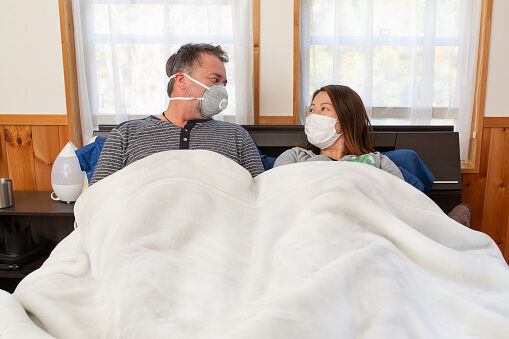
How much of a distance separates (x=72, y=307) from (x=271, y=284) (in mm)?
419

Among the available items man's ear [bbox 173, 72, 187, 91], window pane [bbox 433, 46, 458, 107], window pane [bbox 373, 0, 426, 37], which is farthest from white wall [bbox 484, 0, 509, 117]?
man's ear [bbox 173, 72, 187, 91]

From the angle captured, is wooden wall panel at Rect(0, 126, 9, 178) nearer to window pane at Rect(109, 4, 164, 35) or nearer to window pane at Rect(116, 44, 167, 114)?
window pane at Rect(116, 44, 167, 114)

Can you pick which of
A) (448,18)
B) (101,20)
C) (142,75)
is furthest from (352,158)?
(101,20)

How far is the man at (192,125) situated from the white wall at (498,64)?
137 cm

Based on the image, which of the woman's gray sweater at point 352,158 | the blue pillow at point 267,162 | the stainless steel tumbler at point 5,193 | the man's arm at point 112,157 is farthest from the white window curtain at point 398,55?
the stainless steel tumbler at point 5,193

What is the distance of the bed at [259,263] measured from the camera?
2.48ft

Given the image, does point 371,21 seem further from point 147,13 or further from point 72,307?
point 72,307

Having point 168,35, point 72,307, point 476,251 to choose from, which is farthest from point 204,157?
point 168,35

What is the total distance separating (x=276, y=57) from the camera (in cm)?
224

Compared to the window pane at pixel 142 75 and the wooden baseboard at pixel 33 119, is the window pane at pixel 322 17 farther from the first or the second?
the wooden baseboard at pixel 33 119

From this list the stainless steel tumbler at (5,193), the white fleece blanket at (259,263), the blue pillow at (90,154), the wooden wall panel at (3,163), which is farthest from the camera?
the wooden wall panel at (3,163)

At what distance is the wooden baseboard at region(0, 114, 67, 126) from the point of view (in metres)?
2.33

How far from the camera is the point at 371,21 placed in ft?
7.25

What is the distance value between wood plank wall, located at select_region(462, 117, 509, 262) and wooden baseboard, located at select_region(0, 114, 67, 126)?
7.44ft
